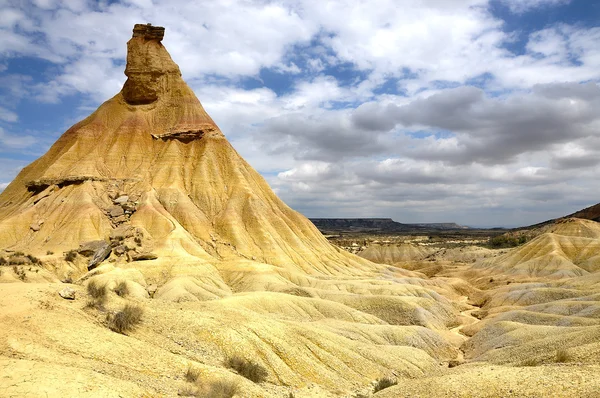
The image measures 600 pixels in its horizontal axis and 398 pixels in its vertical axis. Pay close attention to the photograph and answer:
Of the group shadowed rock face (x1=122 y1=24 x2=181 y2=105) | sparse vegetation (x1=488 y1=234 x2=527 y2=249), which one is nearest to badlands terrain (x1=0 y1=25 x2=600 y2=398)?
shadowed rock face (x1=122 y1=24 x2=181 y2=105)

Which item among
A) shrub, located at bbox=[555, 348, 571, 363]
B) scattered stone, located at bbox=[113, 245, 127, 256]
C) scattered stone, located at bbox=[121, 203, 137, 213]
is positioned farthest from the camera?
scattered stone, located at bbox=[121, 203, 137, 213]

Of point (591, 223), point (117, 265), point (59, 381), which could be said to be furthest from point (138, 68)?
point (591, 223)

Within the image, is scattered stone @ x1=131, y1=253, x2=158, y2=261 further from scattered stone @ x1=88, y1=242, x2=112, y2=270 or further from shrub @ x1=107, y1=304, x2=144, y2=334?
shrub @ x1=107, y1=304, x2=144, y2=334

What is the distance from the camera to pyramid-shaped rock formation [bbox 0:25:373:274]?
5650 centimetres

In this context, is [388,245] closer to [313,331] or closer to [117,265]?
[117,265]

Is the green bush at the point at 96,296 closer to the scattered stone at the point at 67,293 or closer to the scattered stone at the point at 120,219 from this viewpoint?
the scattered stone at the point at 67,293

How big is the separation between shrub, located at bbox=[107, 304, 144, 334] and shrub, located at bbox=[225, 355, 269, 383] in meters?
4.64

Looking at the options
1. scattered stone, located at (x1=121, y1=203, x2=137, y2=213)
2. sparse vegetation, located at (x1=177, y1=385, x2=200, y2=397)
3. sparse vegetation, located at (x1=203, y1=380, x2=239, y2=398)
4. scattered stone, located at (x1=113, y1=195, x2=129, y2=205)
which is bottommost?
sparse vegetation, located at (x1=203, y1=380, x2=239, y2=398)

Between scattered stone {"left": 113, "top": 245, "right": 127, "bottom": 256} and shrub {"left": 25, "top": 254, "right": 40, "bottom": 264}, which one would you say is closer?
shrub {"left": 25, "top": 254, "right": 40, "bottom": 264}

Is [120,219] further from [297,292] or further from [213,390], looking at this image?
[213,390]

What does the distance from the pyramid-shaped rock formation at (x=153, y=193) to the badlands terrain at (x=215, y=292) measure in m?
0.29

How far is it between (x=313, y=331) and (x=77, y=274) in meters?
33.5

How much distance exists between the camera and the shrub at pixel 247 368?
1844cm

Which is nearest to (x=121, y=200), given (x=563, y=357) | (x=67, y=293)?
(x=67, y=293)
